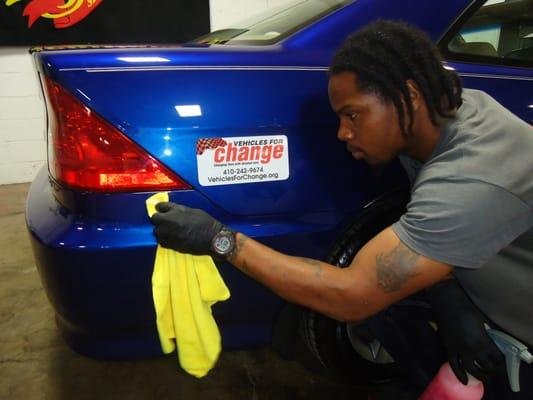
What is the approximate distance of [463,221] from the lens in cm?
78

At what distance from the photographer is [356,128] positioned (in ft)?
3.09

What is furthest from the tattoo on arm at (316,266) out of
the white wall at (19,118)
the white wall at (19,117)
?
the white wall at (19,118)

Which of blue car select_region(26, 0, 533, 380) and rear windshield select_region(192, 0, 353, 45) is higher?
rear windshield select_region(192, 0, 353, 45)

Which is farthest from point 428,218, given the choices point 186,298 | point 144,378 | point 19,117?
point 19,117

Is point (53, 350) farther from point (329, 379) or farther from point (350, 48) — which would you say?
point (350, 48)

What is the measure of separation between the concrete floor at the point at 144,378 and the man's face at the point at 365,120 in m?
0.87

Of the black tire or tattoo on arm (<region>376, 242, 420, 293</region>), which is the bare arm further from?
the black tire

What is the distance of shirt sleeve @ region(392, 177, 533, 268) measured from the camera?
2.57 feet

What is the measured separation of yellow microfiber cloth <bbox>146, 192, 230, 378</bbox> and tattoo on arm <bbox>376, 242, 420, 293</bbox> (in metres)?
0.40

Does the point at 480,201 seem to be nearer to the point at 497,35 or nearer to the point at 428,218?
the point at 428,218

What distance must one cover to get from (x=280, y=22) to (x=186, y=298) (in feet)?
3.30

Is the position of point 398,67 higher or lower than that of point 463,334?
higher

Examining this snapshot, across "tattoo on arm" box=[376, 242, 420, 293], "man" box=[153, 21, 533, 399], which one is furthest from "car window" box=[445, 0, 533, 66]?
"tattoo on arm" box=[376, 242, 420, 293]

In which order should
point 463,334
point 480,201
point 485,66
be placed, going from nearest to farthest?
1. point 480,201
2. point 463,334
3. point 485,66
